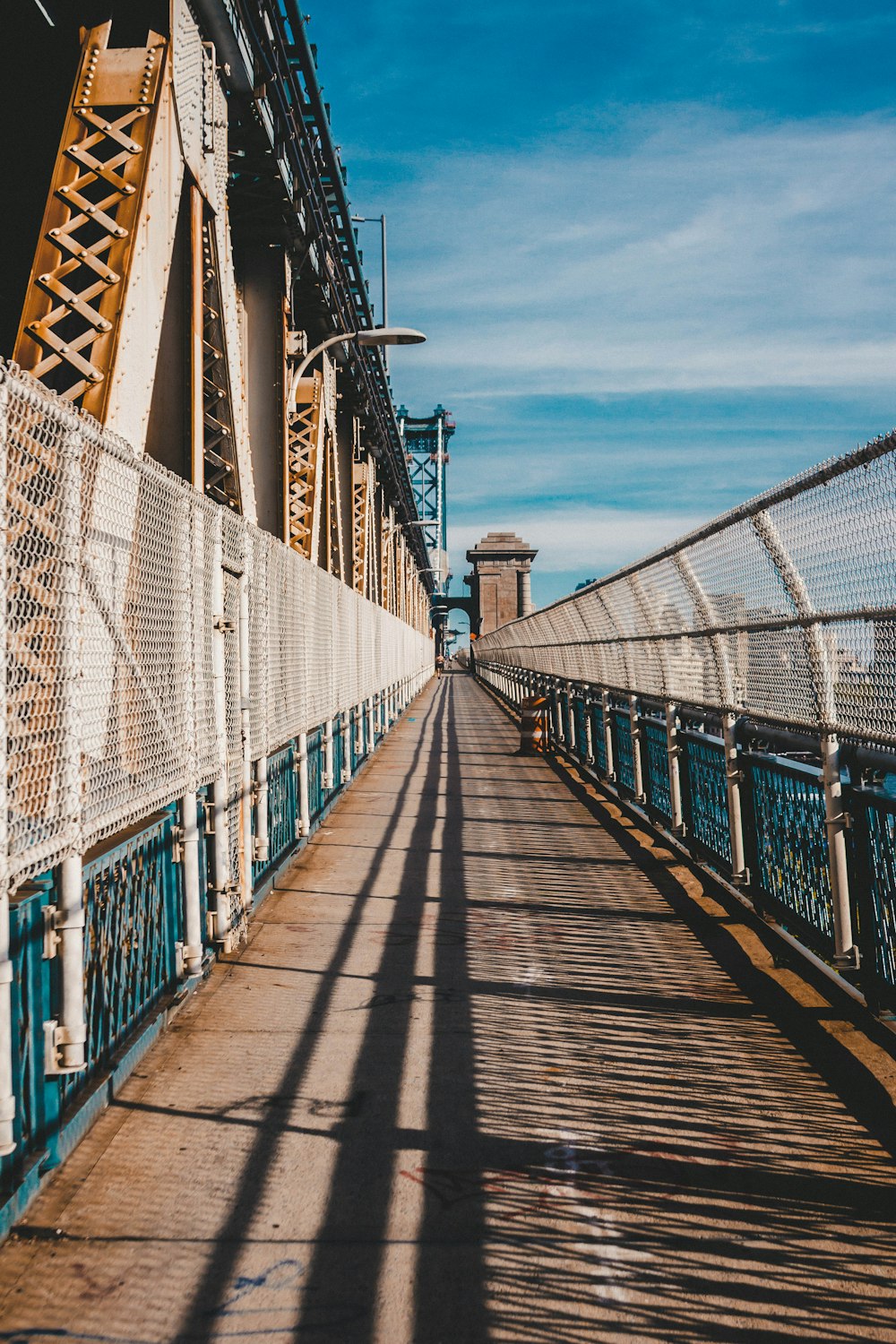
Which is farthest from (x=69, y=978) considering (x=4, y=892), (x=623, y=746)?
(x=623, y=746)

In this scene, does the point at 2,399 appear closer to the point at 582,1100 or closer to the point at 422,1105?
the point at 422,1105

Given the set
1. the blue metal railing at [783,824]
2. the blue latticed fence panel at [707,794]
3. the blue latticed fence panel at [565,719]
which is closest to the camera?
the blue metal railing at [783,824]

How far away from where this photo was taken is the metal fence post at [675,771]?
841 centimetres

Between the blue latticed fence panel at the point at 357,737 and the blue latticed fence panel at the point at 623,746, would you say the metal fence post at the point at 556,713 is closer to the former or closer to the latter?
the blue latticed fence panel at the point at 357,737

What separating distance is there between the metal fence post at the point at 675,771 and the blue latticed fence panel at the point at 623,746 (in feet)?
8.06

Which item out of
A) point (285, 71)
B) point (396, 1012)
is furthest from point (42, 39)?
point (396, 1012)

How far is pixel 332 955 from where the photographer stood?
5961mm

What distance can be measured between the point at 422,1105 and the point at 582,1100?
1.90 ft

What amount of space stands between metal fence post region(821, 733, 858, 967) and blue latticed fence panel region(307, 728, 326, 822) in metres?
5.41

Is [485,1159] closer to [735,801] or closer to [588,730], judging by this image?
[735,801]

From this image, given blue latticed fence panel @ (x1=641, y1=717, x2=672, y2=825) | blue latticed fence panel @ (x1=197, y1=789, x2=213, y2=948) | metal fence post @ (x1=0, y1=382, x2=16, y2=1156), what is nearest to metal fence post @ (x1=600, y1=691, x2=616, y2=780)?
blue latticed fence panel @ (x1=641, y1=717, x2=672, y2=825)

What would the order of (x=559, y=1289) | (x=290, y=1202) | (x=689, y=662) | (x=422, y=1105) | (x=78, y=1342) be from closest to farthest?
(x=78, y=1342) < (x=559, y=1289) < (x=290, y=1202) < (x=422, y=1105) < (x=689, y=662)

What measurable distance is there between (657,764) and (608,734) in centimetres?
281

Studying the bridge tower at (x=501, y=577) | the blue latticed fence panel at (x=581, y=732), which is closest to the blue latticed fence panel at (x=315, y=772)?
the blue latticed fence panel at (x=581, y=732)
